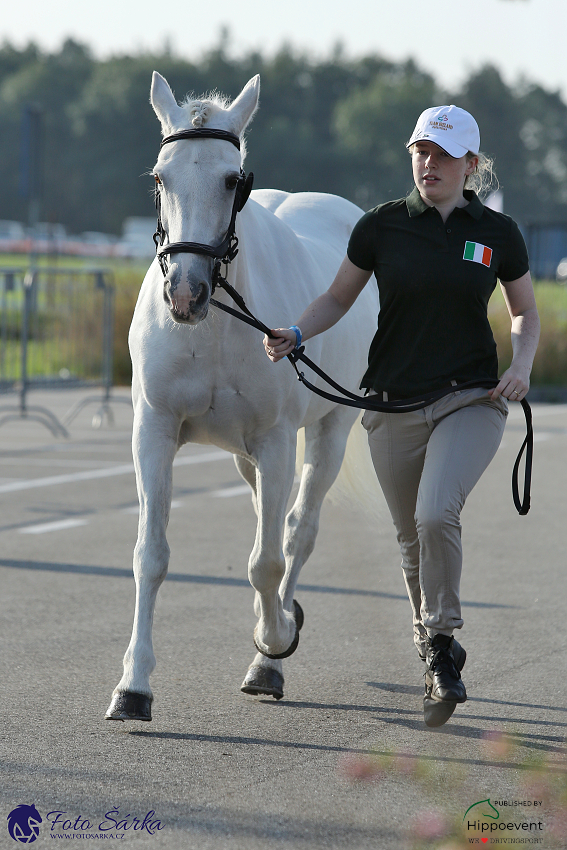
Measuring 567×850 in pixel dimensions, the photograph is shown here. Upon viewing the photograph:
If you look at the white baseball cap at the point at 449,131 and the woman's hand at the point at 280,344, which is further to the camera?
the woman's hand at the point at 280,344

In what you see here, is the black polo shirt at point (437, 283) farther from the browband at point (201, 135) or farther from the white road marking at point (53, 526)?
the white road marking at point (53, 526)

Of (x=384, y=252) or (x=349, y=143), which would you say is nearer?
(x=384, y=252)

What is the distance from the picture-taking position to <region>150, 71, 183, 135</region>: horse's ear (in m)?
4.37

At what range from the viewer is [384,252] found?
4.37 meters

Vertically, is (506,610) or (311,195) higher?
(311,195)

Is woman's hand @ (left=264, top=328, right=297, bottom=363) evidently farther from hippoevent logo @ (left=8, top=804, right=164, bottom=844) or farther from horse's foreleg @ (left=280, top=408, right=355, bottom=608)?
hippoevent logo @ (left=8, top=804, right=164, bottom=844)

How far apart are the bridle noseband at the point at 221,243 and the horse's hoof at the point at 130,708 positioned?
1524 millimetres

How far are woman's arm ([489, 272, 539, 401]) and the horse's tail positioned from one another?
252 centimetres

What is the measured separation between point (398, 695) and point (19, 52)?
144154 millimetres

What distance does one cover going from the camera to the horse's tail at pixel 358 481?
690 cm

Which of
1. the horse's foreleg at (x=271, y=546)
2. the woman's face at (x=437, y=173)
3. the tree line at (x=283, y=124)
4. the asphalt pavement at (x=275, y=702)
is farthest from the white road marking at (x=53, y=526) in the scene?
the tree line at (x=283, y=124)

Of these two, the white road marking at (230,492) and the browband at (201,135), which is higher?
the browband at (201,135)

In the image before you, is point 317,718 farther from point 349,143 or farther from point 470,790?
point 349,143

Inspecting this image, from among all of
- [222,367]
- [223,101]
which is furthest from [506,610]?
[223,101]
